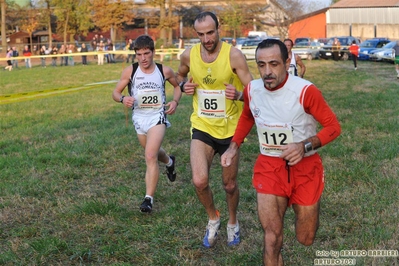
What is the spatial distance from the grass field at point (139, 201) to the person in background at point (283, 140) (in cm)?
90

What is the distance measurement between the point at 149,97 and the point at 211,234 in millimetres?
2149

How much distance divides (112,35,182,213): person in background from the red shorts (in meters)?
2.57

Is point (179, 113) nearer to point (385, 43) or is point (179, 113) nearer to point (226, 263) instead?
point (226, 263)

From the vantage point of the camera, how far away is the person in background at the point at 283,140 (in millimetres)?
4070

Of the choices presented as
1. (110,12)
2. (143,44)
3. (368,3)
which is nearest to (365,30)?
(368,3)

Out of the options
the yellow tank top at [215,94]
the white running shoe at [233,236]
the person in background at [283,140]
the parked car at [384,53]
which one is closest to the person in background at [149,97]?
the yellow tank top at [215,94]

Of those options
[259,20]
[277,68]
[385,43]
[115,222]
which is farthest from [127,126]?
[259,20]

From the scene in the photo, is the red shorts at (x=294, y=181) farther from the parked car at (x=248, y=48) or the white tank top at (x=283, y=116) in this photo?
the parked car at (x=248, y=48)

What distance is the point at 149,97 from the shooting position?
6824mm

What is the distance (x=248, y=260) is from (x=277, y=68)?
73.4 inches

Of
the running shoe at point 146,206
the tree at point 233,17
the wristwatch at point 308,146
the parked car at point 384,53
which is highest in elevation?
the tree at point 233,17

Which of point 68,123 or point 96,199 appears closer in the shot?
point 96,199

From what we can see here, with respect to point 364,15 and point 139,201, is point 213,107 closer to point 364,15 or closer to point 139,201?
point 139,201

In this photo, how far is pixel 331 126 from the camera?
4023 millimetres
